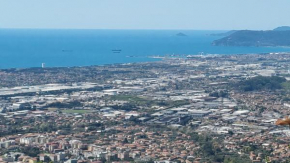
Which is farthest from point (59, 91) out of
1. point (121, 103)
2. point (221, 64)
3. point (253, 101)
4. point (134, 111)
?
point (221, 64)

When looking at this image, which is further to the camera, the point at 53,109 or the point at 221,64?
the point at 221,64

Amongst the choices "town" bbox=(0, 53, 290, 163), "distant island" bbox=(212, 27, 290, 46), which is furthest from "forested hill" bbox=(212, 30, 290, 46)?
"town" bbox=(0, 53, 290, 163)

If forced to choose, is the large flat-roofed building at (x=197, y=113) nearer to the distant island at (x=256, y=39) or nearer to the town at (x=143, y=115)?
the town at (x=143, y=115)

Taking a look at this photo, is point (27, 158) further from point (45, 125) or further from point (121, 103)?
point (121, 103)

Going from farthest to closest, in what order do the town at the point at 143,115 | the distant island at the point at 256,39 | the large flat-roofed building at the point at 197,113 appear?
1. the distant island at the point at 256,39
2. the large flat-roofed building at the point at 197,113
3. the town at the point at 143,115

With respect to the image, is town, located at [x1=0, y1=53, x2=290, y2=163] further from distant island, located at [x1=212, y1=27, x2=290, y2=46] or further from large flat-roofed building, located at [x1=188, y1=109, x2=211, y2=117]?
distant island, located at [x1=212, y1=27, x2=290, y2=46]

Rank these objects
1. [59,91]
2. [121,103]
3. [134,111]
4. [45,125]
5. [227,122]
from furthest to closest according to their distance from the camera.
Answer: [59,91] → [121,103] → [134,111] → [227,122] → [45,125]

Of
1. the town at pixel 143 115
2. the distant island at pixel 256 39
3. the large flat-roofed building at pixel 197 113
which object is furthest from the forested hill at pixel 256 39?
the large flat-roofed building at pixel 197 113
